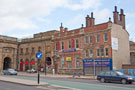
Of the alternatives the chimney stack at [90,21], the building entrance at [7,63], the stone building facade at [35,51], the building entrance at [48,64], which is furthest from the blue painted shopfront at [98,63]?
the building entrance at [7,63]

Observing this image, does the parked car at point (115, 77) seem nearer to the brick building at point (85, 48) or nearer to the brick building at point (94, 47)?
the brick building at point (85, 48)

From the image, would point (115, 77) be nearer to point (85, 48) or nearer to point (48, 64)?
point (85, 48)

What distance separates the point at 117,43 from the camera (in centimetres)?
3441

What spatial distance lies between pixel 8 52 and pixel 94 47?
1093 inches

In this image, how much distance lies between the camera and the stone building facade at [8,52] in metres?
50.3

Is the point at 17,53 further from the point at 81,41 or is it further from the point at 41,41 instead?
the point at 81,41

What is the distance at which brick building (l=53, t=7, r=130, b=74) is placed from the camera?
33406mm

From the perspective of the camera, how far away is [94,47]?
117ft

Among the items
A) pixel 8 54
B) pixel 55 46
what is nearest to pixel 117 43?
pixel 55 46

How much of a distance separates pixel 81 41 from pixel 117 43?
7.54 meters

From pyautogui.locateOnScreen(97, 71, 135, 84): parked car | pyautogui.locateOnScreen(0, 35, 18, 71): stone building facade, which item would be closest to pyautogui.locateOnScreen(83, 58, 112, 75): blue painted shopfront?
pyautogui.locateOnScreen(97, 71, 135, 84): parked car

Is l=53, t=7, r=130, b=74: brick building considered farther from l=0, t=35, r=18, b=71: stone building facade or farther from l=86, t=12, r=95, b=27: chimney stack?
l=0, t=35, r=18, b=71: stone building facade

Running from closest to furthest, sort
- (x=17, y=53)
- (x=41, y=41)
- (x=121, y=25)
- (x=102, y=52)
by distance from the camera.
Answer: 1. (x=102, y=52)
2. (x=121, y=25)
3. (x=41, y=41)
4. (x=17, y=53)

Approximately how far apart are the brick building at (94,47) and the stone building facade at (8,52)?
17.5 metres
